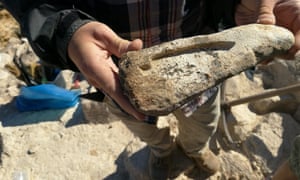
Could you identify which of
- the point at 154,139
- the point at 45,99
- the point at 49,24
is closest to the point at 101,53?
the point at 49,24

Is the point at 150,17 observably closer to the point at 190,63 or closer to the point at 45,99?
the point at 190,63

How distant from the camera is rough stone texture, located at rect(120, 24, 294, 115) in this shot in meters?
1.03

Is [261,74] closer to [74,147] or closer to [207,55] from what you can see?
[74,147]

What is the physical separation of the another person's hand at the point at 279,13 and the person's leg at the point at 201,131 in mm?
388

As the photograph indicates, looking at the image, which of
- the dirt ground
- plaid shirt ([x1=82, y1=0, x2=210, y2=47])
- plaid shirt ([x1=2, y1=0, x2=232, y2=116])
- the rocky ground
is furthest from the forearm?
the dirt ground

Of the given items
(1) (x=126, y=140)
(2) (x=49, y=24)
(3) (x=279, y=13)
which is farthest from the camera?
(1) (x=126, y=140)

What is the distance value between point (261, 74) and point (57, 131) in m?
Result: 1.23

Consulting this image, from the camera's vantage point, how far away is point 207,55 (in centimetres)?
112

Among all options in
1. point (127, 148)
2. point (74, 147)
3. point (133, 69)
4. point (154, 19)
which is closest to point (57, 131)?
point (74, 147)

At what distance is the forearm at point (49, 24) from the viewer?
1.18m

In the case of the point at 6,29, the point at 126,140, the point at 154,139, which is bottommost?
the point at 126,140

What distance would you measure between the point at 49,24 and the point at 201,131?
0.82 meters

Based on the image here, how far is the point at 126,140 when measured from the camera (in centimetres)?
220

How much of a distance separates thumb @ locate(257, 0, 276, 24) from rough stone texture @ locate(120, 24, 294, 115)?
0.12ft
